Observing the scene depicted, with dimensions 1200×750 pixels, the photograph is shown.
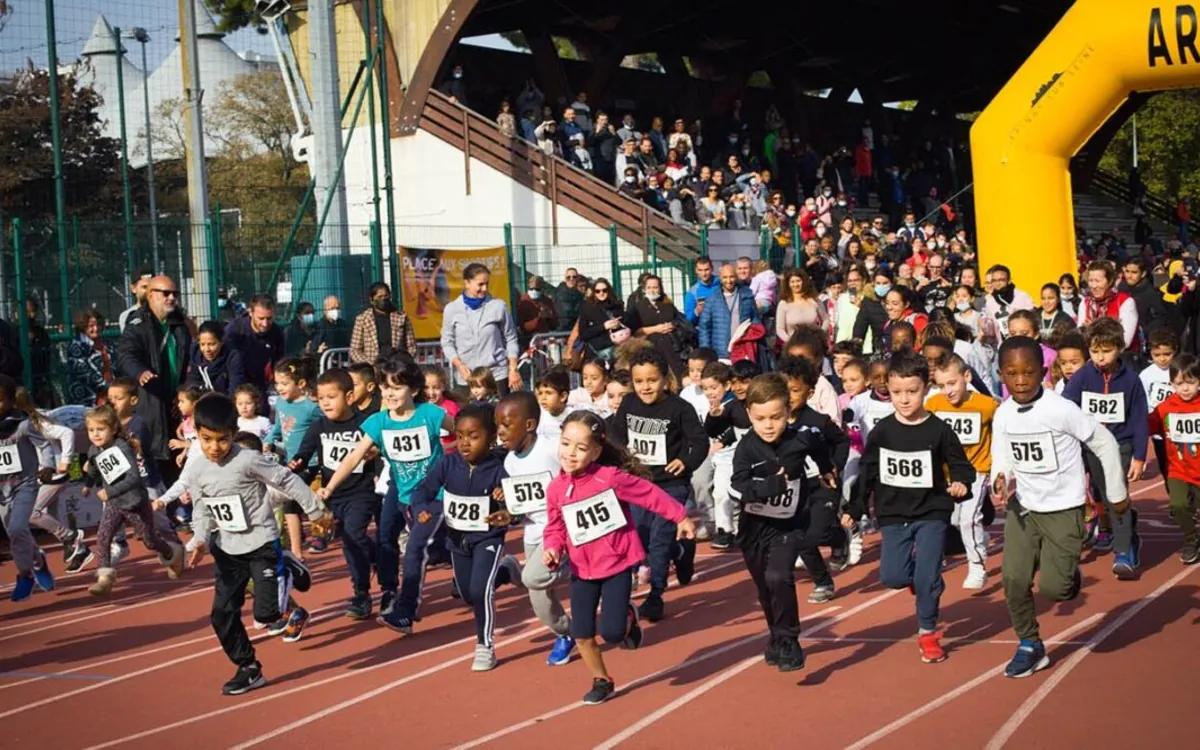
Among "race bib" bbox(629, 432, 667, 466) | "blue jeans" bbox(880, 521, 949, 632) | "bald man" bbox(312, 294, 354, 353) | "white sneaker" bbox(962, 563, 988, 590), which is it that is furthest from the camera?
"bald man" bbox(312, 294, 354, 353)

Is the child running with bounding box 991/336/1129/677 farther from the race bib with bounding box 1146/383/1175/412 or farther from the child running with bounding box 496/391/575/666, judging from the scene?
the race bib with bounding box 1146/383/1175/412

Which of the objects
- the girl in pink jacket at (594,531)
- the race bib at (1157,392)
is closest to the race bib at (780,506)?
the girl in pink jacket at (594,531)

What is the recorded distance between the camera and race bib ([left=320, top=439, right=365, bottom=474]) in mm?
9805

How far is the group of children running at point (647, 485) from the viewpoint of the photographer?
7.65 m

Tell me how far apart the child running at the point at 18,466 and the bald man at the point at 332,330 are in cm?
691

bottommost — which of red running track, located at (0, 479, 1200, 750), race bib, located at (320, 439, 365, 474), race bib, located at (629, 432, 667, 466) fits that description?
red running track, located at (0, 479, 1200, 750)

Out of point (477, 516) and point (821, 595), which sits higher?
point (477, 516)

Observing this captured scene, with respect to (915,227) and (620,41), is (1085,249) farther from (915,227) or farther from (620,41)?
(620,41)

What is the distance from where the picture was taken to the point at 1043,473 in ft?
25.6

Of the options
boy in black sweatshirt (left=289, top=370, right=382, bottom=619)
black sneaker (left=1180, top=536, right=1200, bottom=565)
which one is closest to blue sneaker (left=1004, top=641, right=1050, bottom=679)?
black sneaker (left=1180, top=536, right=1200, bottom=565)

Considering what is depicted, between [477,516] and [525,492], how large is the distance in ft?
0.93

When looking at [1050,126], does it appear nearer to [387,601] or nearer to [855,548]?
[855,548]

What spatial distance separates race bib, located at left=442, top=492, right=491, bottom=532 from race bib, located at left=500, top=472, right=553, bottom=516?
13 cm

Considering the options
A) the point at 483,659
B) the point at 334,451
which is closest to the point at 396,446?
the point at 334,451
